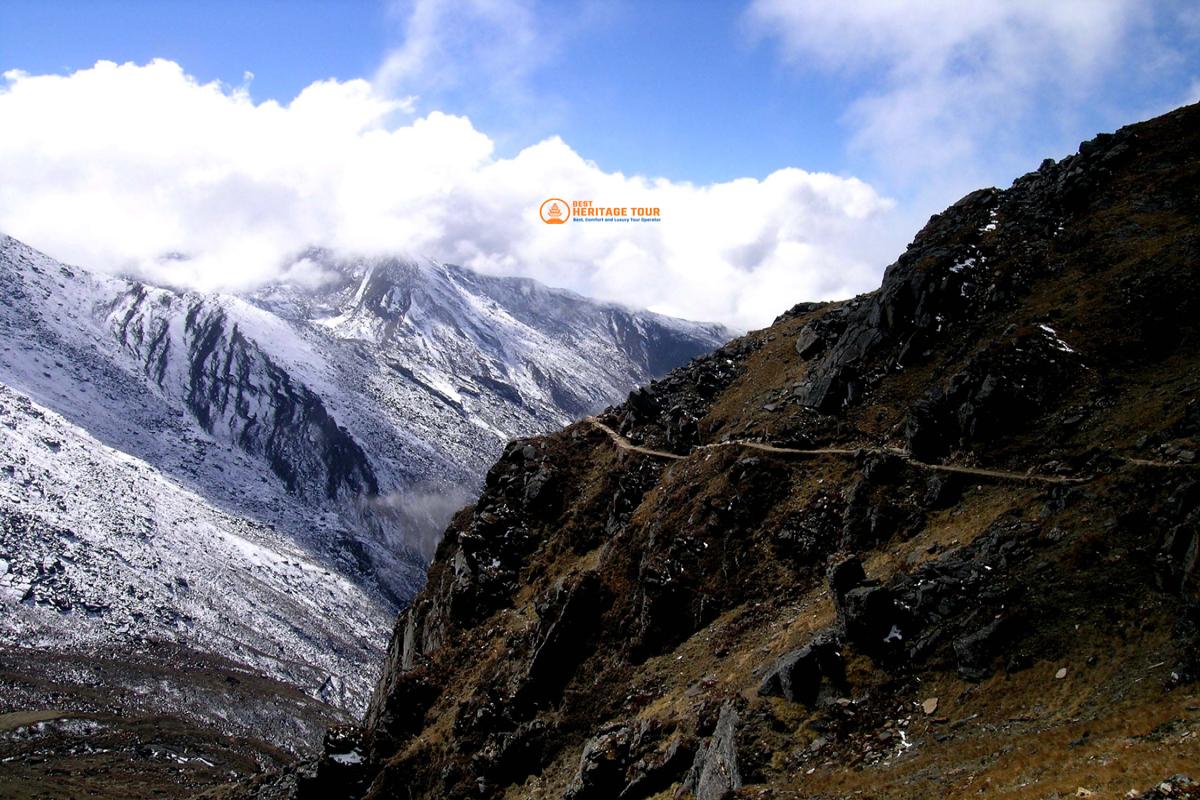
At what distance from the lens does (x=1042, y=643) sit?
110 feet

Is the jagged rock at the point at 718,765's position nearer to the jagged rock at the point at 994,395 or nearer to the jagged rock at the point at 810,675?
the jagged rock at the point at 810,675

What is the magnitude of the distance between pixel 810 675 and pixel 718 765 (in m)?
6.45

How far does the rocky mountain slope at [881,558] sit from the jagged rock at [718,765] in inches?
7.9

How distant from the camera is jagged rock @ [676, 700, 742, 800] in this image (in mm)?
34250

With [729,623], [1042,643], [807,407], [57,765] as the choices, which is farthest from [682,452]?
[57,765]

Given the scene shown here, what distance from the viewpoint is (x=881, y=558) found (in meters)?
47.0

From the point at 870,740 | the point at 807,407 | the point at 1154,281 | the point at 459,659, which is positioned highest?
the point at 1154,281

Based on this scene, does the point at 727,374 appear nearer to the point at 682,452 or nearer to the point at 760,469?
the point at 682,452

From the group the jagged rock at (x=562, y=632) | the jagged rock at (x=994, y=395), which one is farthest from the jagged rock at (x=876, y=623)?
the jagged rock at (x=562, y=632)

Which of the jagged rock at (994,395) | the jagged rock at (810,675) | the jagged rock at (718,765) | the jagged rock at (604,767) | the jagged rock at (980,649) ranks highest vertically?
the jagged rock at (994,395)

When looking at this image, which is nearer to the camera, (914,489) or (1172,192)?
(914,489)

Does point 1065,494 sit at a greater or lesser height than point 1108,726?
greater

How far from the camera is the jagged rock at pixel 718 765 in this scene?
34250 mm

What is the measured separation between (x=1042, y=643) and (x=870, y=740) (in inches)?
348
